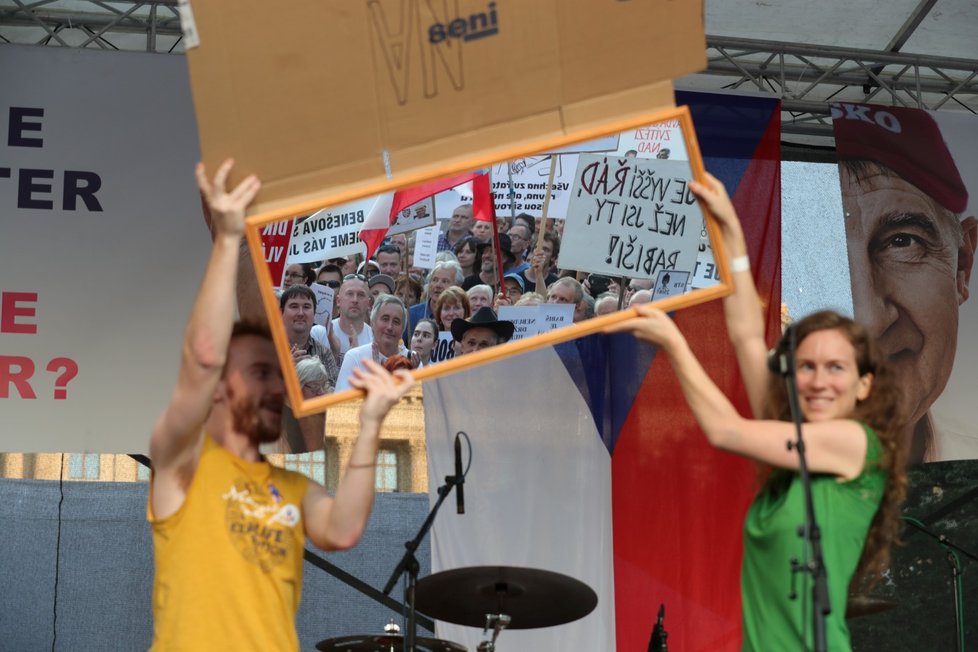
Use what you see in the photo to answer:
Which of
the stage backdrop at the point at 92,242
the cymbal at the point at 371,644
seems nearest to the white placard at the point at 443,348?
the cymbal at the point at 371,644

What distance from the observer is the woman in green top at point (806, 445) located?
2.43 meters

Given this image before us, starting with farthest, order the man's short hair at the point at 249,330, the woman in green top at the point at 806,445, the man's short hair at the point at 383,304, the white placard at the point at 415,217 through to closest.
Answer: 1. the man's short hair at the point at 383,304
2. the white placard at the point at 415,217
3. the man's short hair at the point at 249,330
4. the woman in green top at the point at 806,445

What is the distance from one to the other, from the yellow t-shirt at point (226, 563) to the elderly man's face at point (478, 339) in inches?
20.8

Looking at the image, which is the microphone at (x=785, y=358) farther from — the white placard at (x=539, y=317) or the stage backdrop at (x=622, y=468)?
the stage backdrop at (x=622, y=468)

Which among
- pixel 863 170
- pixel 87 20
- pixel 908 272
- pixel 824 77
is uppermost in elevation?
pixel 87 20

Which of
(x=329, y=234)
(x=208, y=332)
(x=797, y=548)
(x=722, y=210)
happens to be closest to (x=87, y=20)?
(x=329, y=234)

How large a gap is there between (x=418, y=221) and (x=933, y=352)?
159 inches

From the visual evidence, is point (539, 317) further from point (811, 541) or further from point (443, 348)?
point (811, 541)

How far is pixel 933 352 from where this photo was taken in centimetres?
611

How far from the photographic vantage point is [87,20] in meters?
5.78

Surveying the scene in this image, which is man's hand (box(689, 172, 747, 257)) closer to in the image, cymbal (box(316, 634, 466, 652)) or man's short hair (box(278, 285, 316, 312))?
man's short hair (box(278, 285, 316, 312))

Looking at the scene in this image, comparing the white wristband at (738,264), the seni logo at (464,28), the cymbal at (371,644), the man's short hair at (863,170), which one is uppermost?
the man's short hair at (863,170)

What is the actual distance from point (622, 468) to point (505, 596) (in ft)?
5.15

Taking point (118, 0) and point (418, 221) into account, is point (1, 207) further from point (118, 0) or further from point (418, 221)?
point (418, 221)
